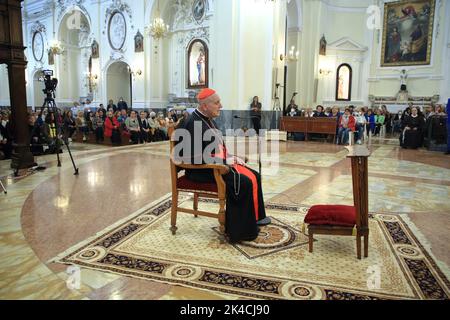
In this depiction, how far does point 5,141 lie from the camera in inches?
299

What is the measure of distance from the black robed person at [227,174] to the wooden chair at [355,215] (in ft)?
1.82

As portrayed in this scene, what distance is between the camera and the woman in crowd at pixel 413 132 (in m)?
10.3

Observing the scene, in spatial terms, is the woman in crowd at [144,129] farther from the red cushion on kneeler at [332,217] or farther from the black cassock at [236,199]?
the red cushion on kneeler at [332,217]

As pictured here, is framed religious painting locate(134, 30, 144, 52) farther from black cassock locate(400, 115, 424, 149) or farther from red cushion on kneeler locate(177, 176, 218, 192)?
red cushion on kneeler locate(177, 176, 218, 192)

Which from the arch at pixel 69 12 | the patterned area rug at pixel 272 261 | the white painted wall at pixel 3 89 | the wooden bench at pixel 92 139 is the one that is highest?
the arch at pixel 69 12

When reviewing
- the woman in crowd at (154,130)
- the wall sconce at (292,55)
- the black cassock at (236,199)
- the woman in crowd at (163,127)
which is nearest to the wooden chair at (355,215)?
the black cassock at (236,199)

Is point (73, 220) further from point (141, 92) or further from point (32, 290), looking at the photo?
point (141, 92)

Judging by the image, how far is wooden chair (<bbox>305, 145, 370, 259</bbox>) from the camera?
2674mm

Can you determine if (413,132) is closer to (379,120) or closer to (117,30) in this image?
(379,120)

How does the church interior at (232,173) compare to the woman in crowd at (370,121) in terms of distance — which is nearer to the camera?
the church interior at (232,173)

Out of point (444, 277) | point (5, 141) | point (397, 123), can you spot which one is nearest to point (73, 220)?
point (444, 277)

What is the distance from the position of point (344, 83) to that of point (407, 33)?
3.77 meters

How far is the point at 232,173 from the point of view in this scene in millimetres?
3055

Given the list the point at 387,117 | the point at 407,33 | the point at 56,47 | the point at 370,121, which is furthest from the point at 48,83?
the point at 407,33
